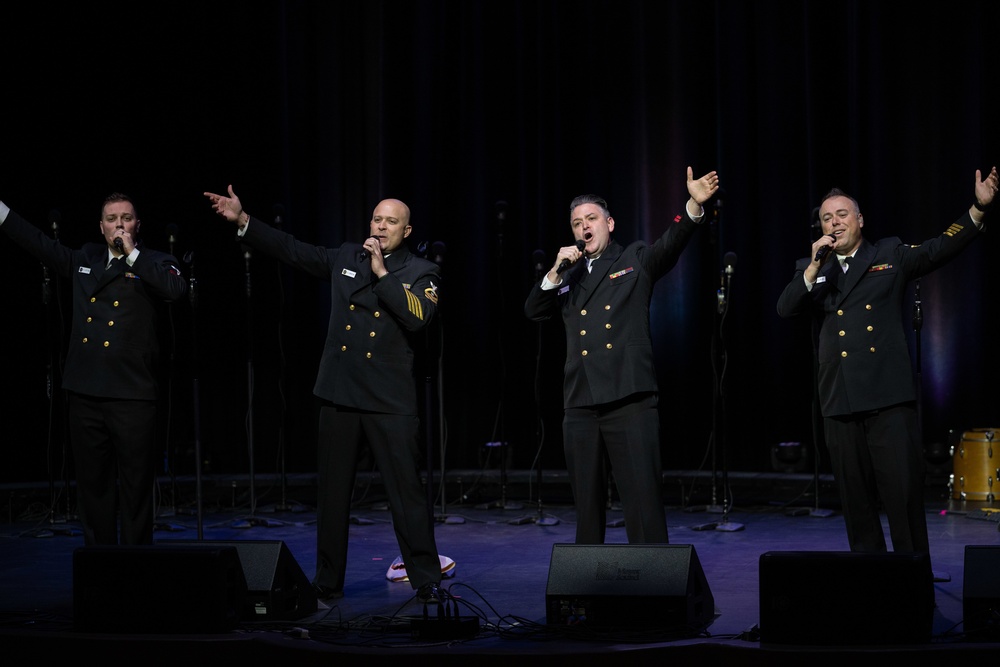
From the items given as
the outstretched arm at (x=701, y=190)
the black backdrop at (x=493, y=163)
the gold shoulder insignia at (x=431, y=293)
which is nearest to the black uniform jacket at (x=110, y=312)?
the gold shoulder insignia at (x=431, y=293)

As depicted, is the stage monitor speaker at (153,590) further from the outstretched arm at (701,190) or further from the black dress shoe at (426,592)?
the outstretched arm at (701,190)

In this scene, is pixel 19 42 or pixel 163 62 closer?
pixel 19 42

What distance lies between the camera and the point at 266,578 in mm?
4012

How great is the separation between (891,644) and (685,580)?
73 cm

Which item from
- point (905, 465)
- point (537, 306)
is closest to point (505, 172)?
point (537, 306)

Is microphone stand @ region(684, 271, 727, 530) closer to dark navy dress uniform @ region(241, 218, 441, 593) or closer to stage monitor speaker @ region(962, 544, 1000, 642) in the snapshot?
dark navy dress uniform @ region(241, 218, 441, 593)

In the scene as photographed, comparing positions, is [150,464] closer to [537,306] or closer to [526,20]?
[537,306]

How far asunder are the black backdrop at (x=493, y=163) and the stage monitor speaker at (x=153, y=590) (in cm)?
422

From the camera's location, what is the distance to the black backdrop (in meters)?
7.94

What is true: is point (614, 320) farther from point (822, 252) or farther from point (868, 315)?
point (868, 315)

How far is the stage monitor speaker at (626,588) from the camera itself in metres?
3.72

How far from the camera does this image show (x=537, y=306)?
189 inches

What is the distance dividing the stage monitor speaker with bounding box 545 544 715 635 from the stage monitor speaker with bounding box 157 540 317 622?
983mm

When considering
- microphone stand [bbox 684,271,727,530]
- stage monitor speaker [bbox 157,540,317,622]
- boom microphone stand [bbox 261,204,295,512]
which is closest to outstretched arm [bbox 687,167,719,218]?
stage monitor speaker [bbox 157,540,317,622]
